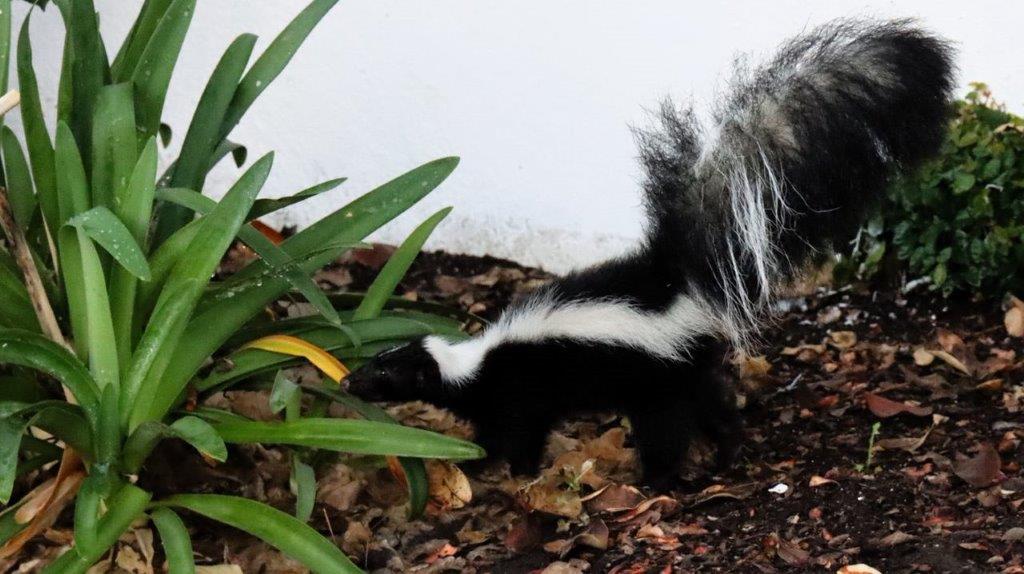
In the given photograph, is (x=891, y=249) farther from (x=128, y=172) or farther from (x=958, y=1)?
(x=128, y=172)

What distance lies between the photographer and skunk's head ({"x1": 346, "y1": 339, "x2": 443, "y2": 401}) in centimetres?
407

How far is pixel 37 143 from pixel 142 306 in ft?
1.98

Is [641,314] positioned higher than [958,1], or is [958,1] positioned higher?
[958,1]

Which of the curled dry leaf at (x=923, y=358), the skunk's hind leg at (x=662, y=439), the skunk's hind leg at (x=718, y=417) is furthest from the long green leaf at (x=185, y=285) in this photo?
the curled dry leaf at (x=923, y=358)

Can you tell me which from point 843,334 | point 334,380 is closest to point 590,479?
Answer: point 334,380

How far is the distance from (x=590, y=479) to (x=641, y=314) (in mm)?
578

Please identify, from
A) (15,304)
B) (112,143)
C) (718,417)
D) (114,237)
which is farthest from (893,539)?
(15,304)

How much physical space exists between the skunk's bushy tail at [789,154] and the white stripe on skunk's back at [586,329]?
0.37 ft

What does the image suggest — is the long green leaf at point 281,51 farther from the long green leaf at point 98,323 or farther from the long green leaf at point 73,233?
the long green leaf at point 98,323

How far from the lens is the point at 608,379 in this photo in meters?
4.24

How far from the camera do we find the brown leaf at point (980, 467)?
3756 millimetres

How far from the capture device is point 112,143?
11.8 ft

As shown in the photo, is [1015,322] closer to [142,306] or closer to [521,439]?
[521,439]

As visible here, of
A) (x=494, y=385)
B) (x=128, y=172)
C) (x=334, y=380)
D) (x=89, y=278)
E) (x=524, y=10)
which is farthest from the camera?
(x=524, y=10)
